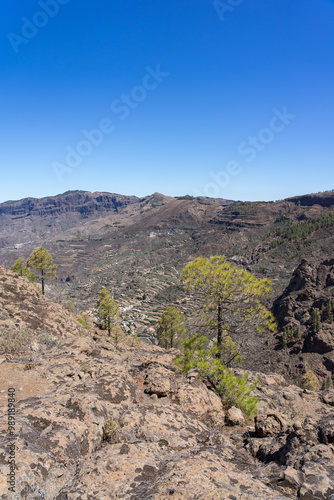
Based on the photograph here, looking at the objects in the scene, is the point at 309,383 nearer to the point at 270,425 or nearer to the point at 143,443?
the point at 270,425

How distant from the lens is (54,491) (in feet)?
15.1

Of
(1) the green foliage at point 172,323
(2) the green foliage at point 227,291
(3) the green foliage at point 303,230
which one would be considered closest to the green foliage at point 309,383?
(1) the green foliage at point 172,323

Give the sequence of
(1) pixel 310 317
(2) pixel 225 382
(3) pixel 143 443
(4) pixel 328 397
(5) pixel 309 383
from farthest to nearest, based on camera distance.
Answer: (1) pixel 310 317
(5) pixel 309 383
(4) pixel 328 397
(2) pixel 225 382
(3) pixel 143 443

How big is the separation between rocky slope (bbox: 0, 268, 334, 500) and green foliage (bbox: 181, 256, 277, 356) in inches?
127

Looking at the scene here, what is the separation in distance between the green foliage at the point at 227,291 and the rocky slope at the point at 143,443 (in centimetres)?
322

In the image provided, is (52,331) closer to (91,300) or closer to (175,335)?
(175,335)

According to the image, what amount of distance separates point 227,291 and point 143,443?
705 centimetres

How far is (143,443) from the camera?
6.10 metres

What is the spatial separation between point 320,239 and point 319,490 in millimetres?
146007

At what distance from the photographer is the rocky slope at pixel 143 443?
453 centimetres

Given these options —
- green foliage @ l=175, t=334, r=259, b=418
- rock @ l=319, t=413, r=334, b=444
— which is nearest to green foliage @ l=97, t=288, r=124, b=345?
green foliage @ l=175, t=334, r=259, b=418

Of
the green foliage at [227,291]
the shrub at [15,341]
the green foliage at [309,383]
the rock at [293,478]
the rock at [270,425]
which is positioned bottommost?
the green foliage at [309,383]

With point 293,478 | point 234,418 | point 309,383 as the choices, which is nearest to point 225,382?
point 234,418

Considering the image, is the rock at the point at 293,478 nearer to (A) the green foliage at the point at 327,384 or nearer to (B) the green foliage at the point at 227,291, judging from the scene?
(B) the green foliage at the point at 227,291
